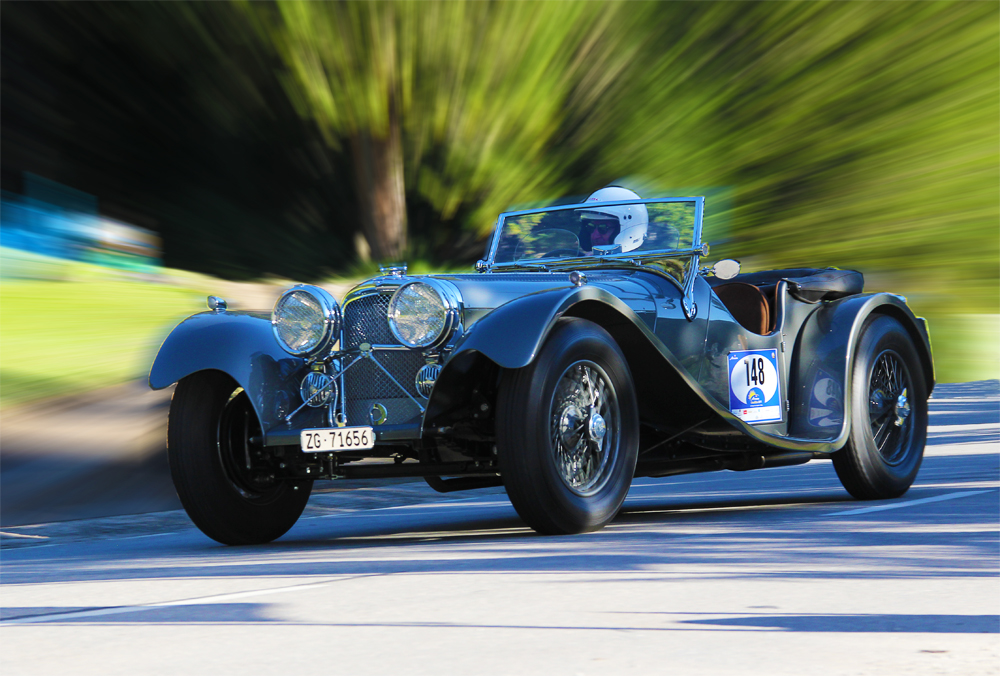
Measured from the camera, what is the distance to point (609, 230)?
22.0ft

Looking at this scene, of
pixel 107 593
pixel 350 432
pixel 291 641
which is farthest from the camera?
pixel 350 432

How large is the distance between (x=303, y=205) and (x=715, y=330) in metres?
7.88

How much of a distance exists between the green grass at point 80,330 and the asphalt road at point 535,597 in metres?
3.54

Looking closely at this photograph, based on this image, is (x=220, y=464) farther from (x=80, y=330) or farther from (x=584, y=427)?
(x=80, y=330)

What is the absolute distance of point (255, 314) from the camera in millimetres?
6004

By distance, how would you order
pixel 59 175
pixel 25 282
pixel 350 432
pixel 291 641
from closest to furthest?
pixel 291 641
pixel 350 432
pixel 25 282
pixel 59 175

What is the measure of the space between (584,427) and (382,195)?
25.5 feet

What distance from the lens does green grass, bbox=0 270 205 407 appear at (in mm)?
9648

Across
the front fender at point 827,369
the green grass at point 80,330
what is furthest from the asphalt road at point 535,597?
the green grass at point 80,330

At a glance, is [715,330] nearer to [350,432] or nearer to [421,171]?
[350,432]

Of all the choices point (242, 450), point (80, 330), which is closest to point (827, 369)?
point (242, 450)

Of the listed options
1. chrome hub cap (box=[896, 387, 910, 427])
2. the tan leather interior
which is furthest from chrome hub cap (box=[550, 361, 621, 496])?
chrome hub cap (box=[896, 387, 910, 427])

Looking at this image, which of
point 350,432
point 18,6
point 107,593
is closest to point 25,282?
point 18,6

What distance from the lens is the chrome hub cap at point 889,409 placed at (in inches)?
278
